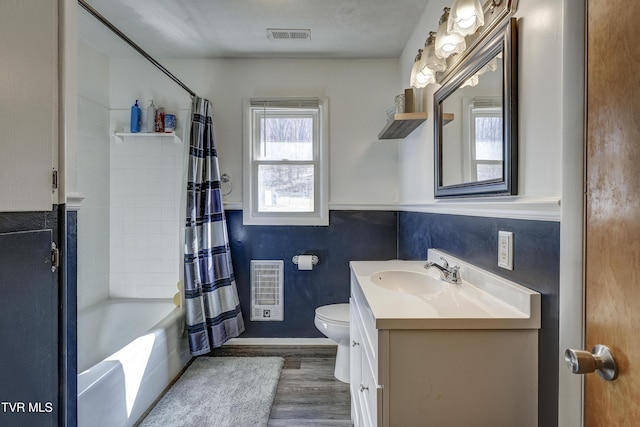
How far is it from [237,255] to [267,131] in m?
1.02

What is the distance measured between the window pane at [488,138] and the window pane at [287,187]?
1.48 meters

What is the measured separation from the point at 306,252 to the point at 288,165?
713mm

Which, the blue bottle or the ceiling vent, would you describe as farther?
the blue bottle

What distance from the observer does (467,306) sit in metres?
1.04

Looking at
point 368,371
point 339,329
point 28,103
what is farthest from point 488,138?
point 28,103

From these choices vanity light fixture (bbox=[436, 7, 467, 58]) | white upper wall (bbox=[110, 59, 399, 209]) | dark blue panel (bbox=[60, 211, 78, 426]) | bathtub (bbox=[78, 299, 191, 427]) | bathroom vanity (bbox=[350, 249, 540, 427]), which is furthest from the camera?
white upper wall (bbox=[110, 59, 399, 209])

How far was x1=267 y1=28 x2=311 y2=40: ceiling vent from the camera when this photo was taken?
2.14 metres

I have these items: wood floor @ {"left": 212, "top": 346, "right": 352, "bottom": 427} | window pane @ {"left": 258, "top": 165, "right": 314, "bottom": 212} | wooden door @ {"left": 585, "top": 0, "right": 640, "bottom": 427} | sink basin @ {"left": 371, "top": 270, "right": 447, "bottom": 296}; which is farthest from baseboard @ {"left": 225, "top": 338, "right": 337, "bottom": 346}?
wooden door @ {"left": 585, "top": 0, "right": 640, "bottom": 427}

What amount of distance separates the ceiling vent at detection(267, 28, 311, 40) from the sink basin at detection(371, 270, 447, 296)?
1.67 m

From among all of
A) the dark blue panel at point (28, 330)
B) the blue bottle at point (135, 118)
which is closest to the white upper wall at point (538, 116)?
the dark blue panel at point (28, 330)

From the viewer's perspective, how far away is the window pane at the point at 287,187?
8.48 feet

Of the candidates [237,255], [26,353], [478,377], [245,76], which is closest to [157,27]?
[245,76]

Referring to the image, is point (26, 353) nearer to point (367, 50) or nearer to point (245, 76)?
point (245, 76)

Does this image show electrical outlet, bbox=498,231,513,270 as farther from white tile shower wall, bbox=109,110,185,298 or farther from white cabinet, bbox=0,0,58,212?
white tile shower wall, bbox=109,110,185,298
